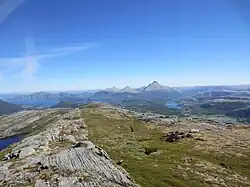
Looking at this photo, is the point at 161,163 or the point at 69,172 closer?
the point at 69,172

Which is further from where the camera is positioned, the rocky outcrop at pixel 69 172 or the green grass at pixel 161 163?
the green grass at pixel 161 163

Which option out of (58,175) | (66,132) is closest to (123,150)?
(58,175)

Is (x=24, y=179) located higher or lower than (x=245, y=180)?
higher

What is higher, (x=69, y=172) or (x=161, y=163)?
(x=69, y=172)

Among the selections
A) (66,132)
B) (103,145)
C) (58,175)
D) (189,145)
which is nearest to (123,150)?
(103,145)

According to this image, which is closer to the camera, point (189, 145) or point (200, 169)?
point (200, 169)

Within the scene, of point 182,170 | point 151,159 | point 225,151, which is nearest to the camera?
point 182,170

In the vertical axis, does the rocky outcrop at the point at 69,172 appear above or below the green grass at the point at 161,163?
above

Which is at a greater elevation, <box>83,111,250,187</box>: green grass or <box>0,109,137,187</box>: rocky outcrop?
<box>0,109,137,187</box>: rocky outcrop

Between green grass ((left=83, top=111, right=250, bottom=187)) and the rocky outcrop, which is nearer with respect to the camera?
the rocky outcrop

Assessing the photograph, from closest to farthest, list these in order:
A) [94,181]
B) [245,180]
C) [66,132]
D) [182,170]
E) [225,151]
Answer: [94,181]
[245,180]
[182,170]
[225,151]
[66,132]

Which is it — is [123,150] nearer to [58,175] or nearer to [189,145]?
[189,145]

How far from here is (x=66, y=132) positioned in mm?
143125

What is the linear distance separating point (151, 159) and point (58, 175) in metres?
37.0
